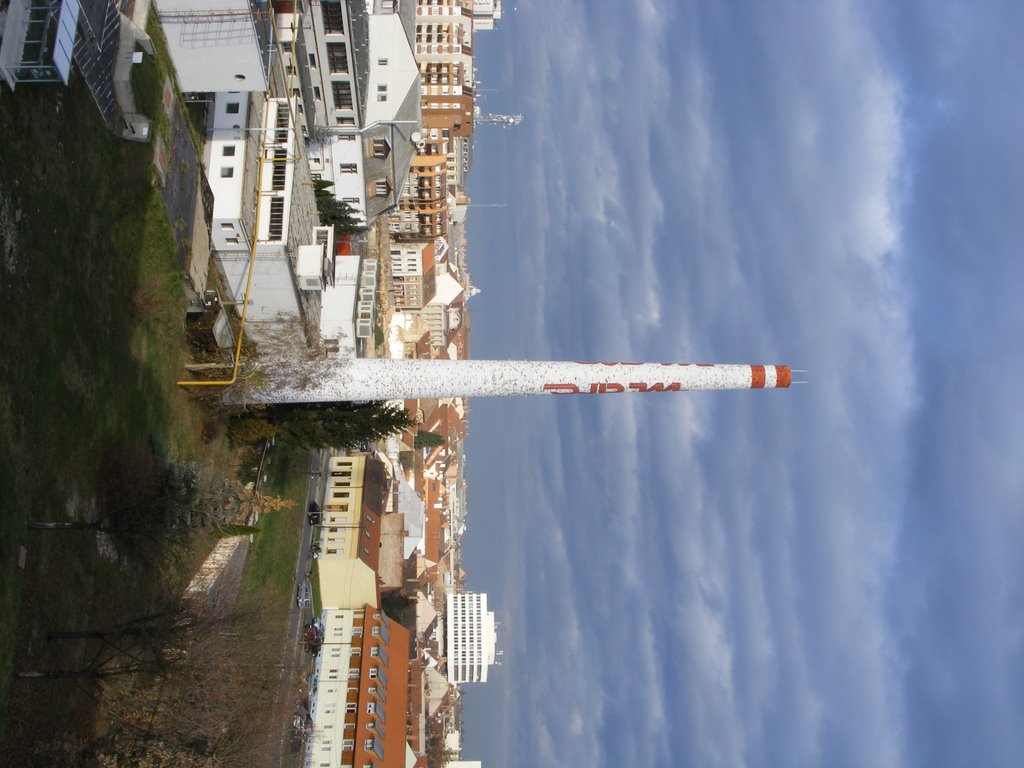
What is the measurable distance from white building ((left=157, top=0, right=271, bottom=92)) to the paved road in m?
25.5

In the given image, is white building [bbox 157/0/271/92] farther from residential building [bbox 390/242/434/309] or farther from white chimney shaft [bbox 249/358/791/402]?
residential building [bbox 390/242/434/309]

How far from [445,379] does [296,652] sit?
88.9 ft

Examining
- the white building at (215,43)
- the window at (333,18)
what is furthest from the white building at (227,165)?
the window at (333,18)

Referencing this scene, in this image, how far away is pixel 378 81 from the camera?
4759 cm

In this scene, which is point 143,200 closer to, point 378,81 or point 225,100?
point 225,100

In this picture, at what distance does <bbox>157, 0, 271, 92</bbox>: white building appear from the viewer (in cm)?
2912

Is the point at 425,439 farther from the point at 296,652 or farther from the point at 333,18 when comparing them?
the point at 333,18

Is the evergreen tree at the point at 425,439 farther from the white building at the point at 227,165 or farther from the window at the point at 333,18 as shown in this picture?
the white building at the point at 227,165

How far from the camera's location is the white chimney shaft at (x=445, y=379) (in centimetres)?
3191

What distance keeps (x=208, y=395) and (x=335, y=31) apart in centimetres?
2085

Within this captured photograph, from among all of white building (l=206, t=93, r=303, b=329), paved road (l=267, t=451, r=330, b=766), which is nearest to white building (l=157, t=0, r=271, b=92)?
white building (l=206, t=93, r=303, b=329)

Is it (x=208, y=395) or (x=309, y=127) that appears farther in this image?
(x=309, y=127)

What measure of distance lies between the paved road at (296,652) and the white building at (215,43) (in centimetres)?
2554

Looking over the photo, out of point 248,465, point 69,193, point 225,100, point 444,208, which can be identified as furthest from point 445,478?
point 69,193
